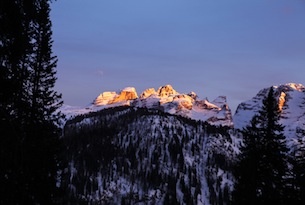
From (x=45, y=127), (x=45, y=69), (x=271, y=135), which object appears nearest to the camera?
(x=45, y=127)

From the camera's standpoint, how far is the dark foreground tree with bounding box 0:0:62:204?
14711 mm

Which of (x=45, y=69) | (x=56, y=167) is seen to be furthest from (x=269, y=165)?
(x=45, y=69)

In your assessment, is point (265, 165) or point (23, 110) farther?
point (265, 165)

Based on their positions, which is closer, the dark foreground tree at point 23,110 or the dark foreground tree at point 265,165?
the dark foreground tree at point 23,110

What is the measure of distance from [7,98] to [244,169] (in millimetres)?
20747

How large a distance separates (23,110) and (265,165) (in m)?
19.2

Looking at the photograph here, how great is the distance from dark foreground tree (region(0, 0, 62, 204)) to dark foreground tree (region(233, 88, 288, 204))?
1437cm

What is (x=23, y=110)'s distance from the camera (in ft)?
57.8

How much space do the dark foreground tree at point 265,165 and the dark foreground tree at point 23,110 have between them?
14369 mm

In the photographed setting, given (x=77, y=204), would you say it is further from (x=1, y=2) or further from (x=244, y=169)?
(x=1, y=2)

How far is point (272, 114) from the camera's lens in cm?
3212

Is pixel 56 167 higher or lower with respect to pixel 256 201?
higher

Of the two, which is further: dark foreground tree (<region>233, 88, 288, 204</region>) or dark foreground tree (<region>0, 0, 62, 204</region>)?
dark foreground tree (<region>233, 88, 288, 204</region>)

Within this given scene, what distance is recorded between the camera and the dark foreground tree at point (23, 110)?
14.7m
